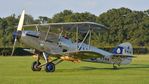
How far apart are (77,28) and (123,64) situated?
17.6 ft

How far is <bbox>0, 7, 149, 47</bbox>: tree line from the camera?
110125 millimetres

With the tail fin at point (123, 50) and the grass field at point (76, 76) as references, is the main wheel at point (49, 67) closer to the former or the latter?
the grass field at point (76, 76)

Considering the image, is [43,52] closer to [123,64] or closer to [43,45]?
[43,45]

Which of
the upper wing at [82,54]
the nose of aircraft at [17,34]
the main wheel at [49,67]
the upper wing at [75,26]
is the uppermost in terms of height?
the upper wing at [75,26]

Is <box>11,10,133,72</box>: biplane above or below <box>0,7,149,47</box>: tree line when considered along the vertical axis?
below

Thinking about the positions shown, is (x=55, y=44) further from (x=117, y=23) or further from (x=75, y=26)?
(x=117, y=23)

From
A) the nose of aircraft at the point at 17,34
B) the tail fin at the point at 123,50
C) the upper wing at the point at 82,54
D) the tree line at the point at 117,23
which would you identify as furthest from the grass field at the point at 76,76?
the tree line at the point at 117,23

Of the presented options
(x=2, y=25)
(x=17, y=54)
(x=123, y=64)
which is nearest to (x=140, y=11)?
(x=2, y=25)

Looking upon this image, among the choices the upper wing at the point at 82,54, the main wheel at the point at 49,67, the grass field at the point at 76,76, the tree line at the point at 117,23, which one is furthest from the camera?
the tree line at the point at 117,23

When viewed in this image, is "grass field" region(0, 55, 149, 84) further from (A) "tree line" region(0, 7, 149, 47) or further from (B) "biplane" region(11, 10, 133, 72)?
(A) "tree line" region(0, 7, 149, 47)

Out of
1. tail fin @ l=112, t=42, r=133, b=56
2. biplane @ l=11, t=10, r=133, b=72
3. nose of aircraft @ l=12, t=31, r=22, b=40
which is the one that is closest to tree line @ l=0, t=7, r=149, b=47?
tail fin @ l=112, t=42, r=133, b=56

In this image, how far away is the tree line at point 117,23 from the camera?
110125 mm

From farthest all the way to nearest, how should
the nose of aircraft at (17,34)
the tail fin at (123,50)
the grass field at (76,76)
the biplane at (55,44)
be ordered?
the tail fin at (123,50)
the biplane at (55,44)
the nose of aircraft at (17,34)
the grass field at (76,76)

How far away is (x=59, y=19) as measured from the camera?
425 ft
